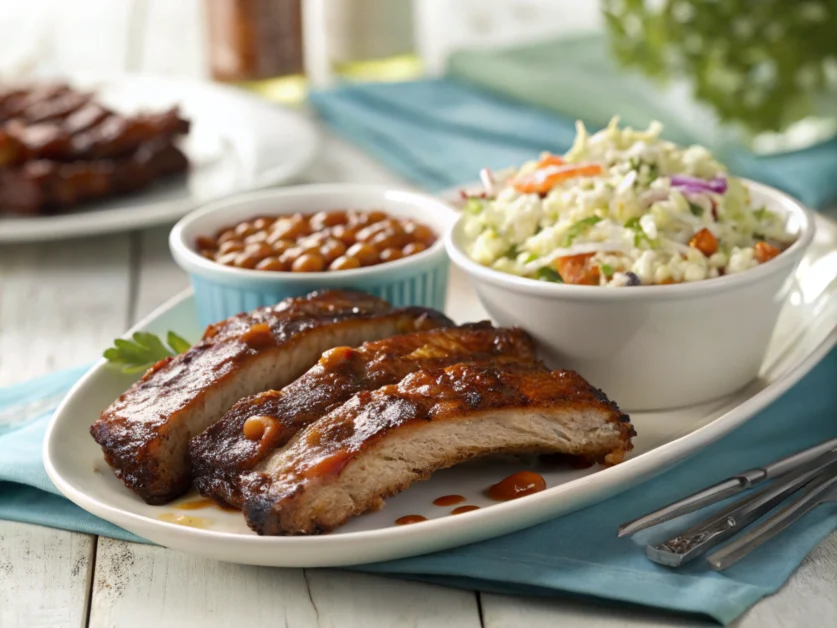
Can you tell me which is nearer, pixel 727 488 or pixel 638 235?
pixel 727 488

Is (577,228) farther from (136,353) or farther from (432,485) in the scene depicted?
(136,353)

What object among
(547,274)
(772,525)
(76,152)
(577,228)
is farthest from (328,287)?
(76,152)

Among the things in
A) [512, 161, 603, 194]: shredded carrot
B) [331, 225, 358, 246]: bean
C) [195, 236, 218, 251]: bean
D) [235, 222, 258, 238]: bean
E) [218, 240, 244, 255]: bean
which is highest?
[512, 161, 603, 194]: shredded carrot

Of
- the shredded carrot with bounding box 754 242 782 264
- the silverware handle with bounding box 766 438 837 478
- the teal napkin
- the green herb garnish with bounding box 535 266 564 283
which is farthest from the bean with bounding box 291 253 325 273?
the silverware handle with bounding box 766 438 837 478

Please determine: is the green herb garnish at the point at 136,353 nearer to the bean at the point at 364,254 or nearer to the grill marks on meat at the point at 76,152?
the bean at the point at 364,254

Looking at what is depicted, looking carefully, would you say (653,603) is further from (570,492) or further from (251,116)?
(251,116)

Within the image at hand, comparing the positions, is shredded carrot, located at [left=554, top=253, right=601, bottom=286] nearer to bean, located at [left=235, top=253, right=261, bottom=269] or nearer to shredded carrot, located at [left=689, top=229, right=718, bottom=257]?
shredded carrot, located at [left=689, top=229, right=718, bottom=257]

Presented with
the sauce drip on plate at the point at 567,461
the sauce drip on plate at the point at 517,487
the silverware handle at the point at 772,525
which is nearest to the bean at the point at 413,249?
the sauce drip on plate at the point at 567,461
